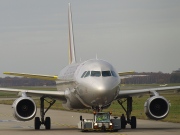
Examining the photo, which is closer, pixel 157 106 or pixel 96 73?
pixel 96 73

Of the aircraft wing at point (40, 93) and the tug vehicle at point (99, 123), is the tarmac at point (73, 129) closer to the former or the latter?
the tug vehicle at point (99, 123)

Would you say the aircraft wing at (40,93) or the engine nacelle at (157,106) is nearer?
the engine nacelle at (157,106)

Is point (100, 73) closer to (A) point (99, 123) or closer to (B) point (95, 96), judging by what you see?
(B) point (95, 96)

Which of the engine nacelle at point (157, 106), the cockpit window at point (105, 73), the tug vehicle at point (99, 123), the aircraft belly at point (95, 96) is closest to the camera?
the aircraft belly at point (95, 96)

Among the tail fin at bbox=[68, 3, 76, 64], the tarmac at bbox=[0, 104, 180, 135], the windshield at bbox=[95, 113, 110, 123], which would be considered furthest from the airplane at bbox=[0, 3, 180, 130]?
the tail fin at bbox=[68, 3, 76, 64]

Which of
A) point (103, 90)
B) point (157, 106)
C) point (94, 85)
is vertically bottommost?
point (157, 106)

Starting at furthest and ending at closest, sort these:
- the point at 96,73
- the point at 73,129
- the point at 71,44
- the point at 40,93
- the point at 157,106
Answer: the point at 71,44 < the point at 40,93 < the point at 73,129 < the point at 157,106 < the point at 96,73

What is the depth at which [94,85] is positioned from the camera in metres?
31.2

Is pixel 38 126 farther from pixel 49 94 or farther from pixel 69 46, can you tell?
pixel 69 46

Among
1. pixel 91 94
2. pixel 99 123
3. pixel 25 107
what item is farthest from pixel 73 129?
pixel 91 94

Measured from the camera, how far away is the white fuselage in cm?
3103

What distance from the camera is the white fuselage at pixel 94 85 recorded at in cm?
3103

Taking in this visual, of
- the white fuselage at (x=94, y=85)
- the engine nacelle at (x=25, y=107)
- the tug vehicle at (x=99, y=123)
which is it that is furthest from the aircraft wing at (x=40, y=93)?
the tug vehicle at (x=99, y=123)

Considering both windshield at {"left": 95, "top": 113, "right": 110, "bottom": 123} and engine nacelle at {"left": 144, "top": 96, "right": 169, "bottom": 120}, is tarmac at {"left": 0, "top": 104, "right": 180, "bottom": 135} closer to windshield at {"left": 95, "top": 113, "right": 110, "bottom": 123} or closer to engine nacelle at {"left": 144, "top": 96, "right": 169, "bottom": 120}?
engine nacelle at {"left": 144, "top": 96, "right": 169, "bottom": 120}
